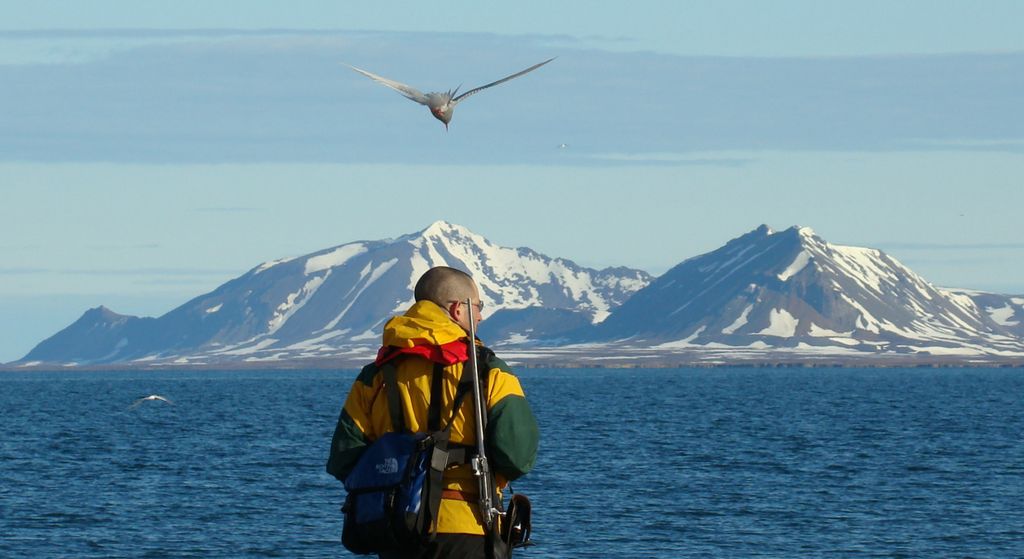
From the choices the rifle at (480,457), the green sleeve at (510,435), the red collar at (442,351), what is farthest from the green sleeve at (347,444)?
the green sleeve at (510,435)

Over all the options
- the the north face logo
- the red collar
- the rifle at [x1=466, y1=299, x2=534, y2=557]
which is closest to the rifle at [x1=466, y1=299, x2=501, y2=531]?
the rifle at [x1=466, y1=299, x2=534, y2=557]

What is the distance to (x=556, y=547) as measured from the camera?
4572 cm

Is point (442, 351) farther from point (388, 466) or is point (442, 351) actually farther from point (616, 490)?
point (616, 490)

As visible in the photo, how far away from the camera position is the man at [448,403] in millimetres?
11273

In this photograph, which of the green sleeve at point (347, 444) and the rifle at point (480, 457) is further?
the green sleeve at point (347, 444)

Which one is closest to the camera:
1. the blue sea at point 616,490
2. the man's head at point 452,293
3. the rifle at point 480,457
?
the rifle at point 480,457

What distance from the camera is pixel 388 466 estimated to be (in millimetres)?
11500

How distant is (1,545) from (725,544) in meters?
21.0

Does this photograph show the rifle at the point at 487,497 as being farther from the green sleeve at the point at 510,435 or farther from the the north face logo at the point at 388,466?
the the north face logo at the point at 388,466

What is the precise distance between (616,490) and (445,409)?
5273cm

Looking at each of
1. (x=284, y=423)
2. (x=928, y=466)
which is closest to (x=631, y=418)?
(x=284, y=423)

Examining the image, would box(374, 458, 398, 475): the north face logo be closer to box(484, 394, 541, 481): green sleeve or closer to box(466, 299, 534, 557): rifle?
box(466, 299, 534, 557): rifle

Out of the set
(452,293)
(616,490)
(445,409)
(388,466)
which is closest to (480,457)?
(445,409)

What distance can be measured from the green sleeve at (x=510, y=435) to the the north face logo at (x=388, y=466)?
68 centimetres
